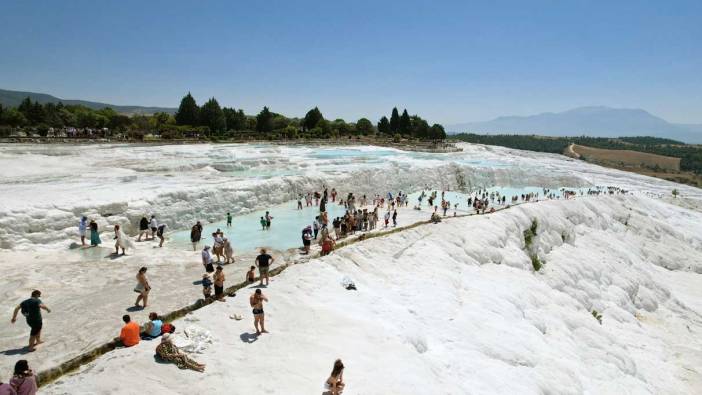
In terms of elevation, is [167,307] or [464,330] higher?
[167,307]

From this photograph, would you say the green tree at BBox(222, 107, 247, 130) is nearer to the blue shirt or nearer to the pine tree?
the pine tree

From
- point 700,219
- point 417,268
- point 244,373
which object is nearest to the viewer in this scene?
point 244,373

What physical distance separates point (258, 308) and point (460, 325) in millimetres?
6059

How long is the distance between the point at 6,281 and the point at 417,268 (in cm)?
1192

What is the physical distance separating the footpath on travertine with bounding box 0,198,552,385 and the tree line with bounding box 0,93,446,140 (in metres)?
35.9

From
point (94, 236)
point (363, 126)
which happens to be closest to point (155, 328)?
point (94, 236)

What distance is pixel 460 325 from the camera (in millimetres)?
11547

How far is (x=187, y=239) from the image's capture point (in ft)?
55.5

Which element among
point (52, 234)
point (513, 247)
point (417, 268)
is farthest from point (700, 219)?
point (52, 234)

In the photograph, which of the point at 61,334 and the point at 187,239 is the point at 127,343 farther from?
the point at 187,239

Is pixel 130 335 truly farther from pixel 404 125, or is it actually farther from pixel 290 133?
pixel 404 125

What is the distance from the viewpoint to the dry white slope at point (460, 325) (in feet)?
24.2

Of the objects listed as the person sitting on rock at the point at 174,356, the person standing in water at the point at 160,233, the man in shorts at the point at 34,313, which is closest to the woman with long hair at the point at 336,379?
the person sitting on rock at the point at 174,356

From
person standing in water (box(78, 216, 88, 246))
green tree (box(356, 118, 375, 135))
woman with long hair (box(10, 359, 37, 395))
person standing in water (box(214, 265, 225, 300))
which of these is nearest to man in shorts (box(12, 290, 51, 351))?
woman with long hair (box(10, 359, 37, 395))
